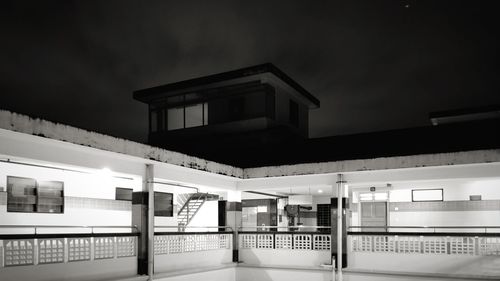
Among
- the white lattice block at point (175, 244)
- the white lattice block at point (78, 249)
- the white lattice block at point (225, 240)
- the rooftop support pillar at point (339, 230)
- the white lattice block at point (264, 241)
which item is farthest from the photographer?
the white lattice block at point (264, 241)

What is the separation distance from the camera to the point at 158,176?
42.2ft

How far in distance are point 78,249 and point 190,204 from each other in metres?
13.2

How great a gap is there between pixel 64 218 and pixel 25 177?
192 centimetres

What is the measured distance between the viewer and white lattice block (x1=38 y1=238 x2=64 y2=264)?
32.1ft

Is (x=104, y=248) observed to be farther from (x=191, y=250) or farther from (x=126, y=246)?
(x=191, y=250)

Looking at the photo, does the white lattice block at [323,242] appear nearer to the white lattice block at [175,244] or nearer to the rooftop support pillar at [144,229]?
the white lattice block at [175,244]

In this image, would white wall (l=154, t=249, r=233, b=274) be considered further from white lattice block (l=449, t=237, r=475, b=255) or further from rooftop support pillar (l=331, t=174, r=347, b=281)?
white lattice block (l=449, t=237, r=475, b=255)

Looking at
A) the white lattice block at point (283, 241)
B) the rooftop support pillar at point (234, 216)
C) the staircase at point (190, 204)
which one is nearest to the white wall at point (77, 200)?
the rooftop support pillar at point (234, 216)

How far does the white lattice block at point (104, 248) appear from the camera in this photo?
11.0 m

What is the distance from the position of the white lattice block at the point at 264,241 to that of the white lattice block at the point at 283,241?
0.21 metres

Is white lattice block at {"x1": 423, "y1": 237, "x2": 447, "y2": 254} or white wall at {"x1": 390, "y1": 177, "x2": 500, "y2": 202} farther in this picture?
white wall at {"x1": 390, "y1": 177, "x2": 500, "y2": 202}

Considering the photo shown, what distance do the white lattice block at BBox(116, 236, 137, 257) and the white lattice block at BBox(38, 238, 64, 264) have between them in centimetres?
162

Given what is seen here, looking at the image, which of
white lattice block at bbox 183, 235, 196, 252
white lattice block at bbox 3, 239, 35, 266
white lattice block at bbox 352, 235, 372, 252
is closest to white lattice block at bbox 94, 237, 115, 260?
white lattice block at bbox 3, 239, 35, 266

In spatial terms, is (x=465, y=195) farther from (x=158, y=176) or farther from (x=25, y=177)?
(x=25, y=177)
